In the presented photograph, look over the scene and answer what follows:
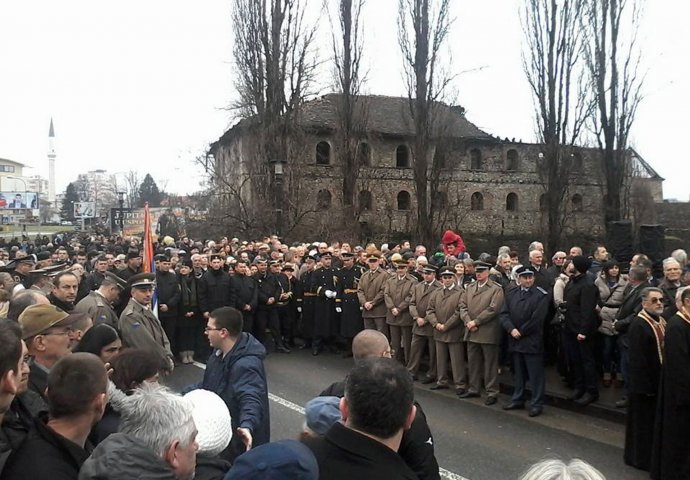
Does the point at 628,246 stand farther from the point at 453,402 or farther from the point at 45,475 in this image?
the point at 45,475

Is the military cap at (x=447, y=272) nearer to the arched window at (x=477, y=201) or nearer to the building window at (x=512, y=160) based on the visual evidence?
the arched window at (x=477, y=201)

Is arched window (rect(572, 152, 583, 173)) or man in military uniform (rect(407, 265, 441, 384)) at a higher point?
arched window (rect(572, 152, 583, 173))

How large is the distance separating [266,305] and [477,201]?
35.1 metres

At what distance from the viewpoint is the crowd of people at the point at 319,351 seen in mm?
2605

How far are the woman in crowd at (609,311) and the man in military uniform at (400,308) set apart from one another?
3.14 meters

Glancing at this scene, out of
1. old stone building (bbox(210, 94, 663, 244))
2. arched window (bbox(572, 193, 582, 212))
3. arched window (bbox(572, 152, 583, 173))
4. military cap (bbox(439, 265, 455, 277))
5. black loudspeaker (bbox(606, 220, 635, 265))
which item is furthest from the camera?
arched window (bbox(572, 193, 582, 212))

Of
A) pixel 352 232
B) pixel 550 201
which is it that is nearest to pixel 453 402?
pixel 352 232

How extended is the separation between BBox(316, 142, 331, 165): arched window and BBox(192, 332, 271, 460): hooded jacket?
34.9 m

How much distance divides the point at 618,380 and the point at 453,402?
271 cm

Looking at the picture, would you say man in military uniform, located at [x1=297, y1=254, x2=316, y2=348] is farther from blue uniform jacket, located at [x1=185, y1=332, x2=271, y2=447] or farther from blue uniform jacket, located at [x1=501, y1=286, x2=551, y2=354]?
blue uniform jacket, located at [x1=185, y1=332, x2=271, y2=447]

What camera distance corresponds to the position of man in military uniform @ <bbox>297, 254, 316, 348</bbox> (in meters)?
13.0

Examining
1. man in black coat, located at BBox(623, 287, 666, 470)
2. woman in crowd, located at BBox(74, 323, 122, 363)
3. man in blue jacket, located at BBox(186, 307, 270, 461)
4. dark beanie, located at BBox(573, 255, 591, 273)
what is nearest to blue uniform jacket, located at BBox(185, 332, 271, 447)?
man in blue jacket, located at BBox(186, 307, 270, 461)

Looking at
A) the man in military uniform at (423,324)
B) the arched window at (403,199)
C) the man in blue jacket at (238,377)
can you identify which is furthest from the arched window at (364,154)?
the man in blue jacket at (238,377)

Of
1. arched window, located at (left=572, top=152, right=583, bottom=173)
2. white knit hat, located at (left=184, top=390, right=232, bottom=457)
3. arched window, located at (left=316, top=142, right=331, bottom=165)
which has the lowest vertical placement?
white knit hat, located at (left=184, top=390, right=232, bottom=457)
